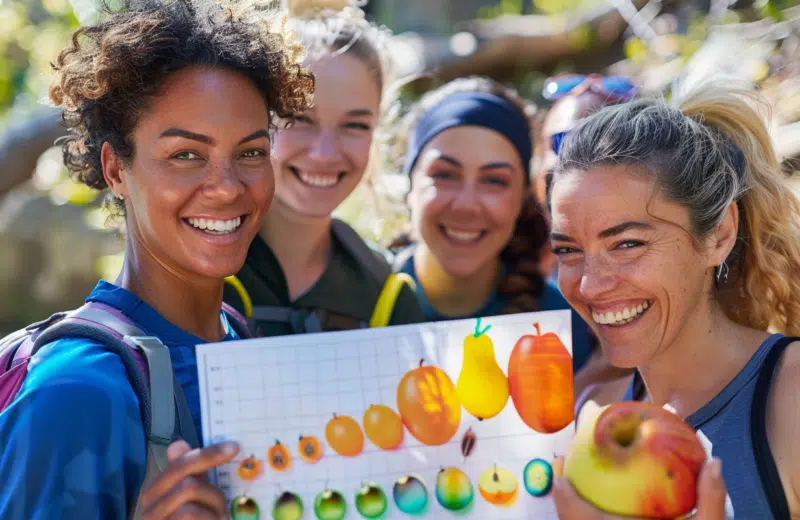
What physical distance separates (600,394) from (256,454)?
130 cm

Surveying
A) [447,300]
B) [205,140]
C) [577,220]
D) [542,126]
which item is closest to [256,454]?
[205,140]

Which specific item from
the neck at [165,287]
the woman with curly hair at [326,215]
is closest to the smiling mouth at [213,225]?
the neck at [165,287]

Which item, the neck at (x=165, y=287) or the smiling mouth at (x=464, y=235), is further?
the smiling mouth at (x=464, y=235)

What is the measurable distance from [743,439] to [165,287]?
4.67 feet

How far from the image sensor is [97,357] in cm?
181

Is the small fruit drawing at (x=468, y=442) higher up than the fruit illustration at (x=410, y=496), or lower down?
higher up

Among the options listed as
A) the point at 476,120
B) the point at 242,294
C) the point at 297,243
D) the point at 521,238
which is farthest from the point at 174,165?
the point at 521,238

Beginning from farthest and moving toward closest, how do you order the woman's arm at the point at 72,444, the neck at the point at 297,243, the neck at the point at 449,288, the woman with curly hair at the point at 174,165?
the neck at the point at 449,288, the neck at the point at 297,243, the woman with curly hair at the point at 174,165, the woman's arm at the point at 72,444

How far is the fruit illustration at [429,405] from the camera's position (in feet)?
6.73

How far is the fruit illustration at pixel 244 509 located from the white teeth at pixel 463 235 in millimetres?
2047

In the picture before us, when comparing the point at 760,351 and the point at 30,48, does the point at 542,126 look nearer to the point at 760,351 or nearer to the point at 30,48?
the point at 760,351

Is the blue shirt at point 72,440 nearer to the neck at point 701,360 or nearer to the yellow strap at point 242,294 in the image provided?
the yellow strap at point 242,294

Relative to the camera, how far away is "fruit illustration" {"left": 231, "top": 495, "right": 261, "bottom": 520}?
1.94 meters

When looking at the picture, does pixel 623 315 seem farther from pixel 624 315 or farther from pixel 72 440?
pixel 72 440
